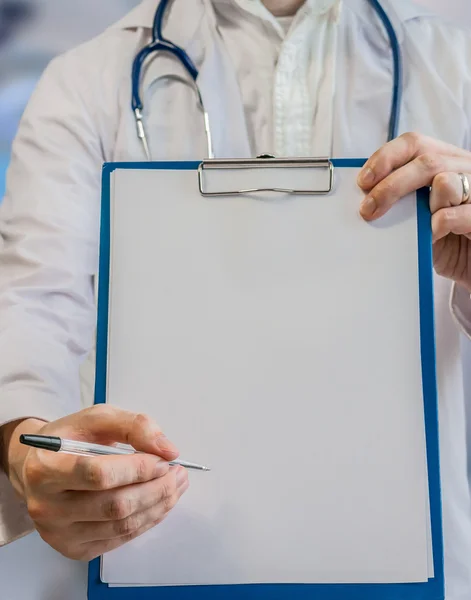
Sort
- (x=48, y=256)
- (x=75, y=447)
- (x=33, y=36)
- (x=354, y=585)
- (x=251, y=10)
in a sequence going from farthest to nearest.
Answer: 1. (x=33, y=36)
2. (x=251, y=10)
3. (x=48, y=256)
4. (x=354, y=585)
5. (x=75, y=447)

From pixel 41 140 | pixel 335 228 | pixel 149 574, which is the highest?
pixel 41 140

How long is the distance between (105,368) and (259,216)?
0.56 feet

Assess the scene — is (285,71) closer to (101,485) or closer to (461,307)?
(461,307)

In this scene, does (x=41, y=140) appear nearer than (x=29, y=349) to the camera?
No

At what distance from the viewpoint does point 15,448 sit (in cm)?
57

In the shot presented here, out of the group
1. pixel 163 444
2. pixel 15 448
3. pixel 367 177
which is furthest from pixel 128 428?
pixel 367 177

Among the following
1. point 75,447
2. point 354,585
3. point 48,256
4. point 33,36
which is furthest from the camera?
point 33,36

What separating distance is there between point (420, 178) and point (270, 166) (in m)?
0.12

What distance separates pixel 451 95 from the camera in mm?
750

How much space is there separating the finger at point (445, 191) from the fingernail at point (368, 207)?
52 mm

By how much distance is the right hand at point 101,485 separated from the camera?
17.4 inches

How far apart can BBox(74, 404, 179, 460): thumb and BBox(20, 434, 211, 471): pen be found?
0.03 ft

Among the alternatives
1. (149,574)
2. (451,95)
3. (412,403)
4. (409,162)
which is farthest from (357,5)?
(149,574)

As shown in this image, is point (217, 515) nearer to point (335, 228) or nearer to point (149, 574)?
point (149, 574)
